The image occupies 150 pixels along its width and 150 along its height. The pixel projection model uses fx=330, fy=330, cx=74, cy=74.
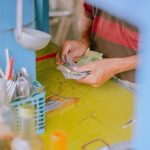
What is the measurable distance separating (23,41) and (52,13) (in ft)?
3.44

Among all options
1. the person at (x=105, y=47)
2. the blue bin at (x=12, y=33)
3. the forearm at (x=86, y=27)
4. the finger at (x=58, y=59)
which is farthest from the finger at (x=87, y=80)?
the forearm at (x=86, y=27)

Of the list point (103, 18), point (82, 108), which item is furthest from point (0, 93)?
point (103, 18)

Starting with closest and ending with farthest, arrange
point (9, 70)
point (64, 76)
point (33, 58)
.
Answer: point (9, 70) < point (33, 58) < point (64, 76)

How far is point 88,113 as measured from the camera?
1.11m

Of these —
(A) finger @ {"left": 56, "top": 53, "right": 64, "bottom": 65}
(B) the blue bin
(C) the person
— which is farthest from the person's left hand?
(B) the blue bin

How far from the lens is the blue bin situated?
3.09 feet

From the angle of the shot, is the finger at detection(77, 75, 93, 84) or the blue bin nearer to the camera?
the blue bin

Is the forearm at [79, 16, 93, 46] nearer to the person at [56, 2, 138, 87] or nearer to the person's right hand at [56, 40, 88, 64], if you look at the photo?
the person at [56, 2, 138, 87]

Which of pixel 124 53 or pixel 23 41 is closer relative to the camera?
pixel 23 41

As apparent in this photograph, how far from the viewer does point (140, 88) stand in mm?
265

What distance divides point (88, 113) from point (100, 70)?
206mm

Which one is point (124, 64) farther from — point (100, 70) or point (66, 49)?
point (66, 49)

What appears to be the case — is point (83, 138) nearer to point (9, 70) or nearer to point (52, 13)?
point (9, 70)

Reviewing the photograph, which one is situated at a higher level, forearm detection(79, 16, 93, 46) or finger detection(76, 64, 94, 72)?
forearm detection(79, 16, 93, 46)
